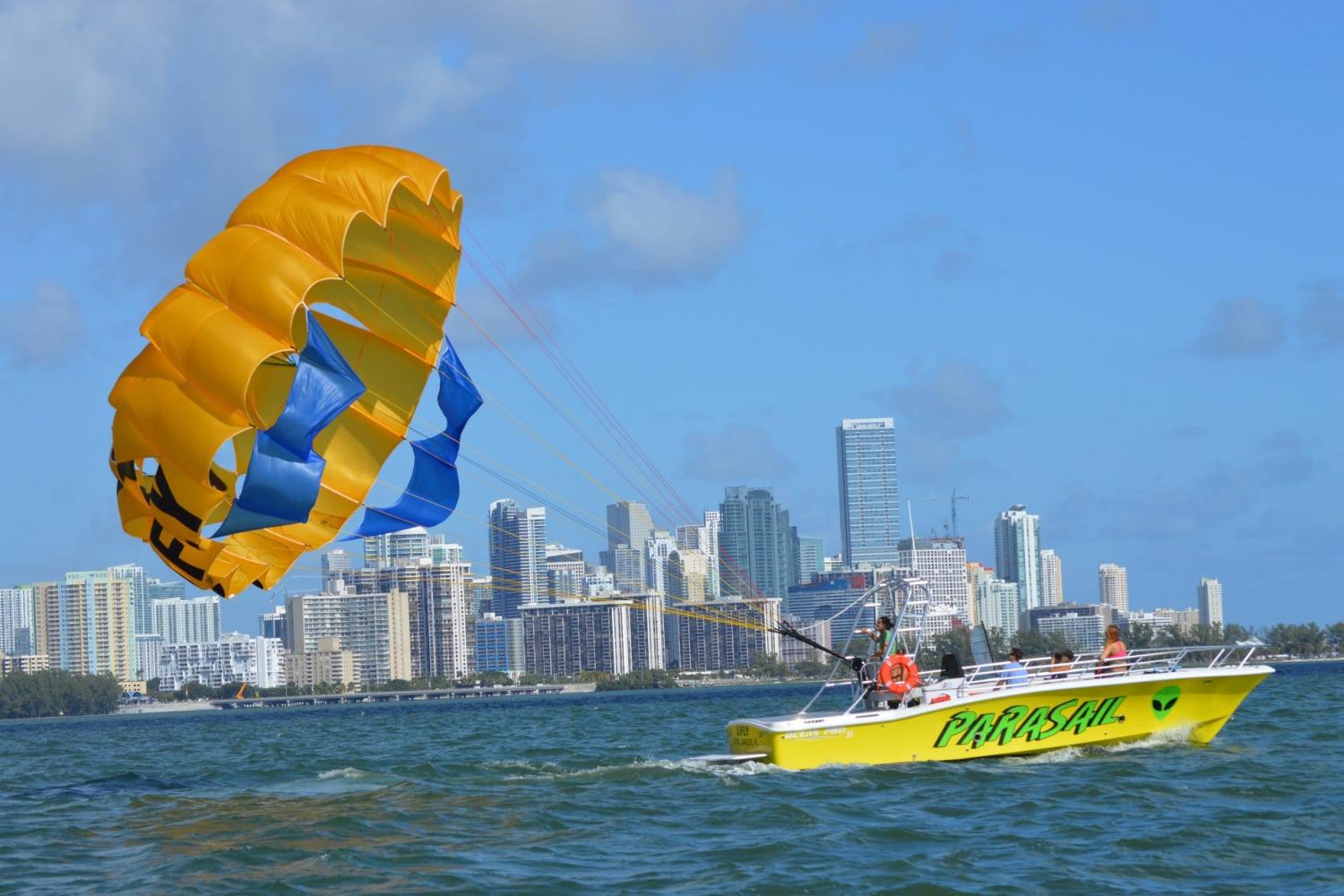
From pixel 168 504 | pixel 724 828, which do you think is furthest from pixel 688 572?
pixel 724 828

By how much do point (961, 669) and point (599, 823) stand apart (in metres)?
5.27

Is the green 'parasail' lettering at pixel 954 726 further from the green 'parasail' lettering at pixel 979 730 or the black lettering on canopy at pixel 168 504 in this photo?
the black lettering on canopy at pixel 168 504

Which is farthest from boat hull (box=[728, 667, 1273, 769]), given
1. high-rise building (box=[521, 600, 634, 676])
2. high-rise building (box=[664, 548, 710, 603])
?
high-rise building (box=[521, 600, 634, 676])

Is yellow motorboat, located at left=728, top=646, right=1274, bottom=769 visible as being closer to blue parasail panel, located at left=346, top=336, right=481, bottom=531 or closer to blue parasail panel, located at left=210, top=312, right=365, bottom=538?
blue parasail panel, located at left=346, top=336, right=481, bottom=531

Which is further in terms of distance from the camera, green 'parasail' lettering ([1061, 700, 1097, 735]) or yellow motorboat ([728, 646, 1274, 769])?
green 'parasail' lettering ([1061, 700, 1097, 735])

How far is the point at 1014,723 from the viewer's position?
18.8 m

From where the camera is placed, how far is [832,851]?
542 inches

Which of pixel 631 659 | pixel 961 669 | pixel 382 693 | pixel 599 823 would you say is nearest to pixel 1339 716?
pixel 961 669

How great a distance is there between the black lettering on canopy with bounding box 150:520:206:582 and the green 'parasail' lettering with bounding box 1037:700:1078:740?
9.40 metres

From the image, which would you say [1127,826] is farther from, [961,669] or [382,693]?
[382,693]

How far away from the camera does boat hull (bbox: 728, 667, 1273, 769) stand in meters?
18.3

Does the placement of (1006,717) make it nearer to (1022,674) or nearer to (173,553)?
(1022,674)

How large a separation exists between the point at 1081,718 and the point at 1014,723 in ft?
2.80

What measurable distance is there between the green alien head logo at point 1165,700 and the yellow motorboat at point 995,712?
10mm
